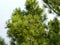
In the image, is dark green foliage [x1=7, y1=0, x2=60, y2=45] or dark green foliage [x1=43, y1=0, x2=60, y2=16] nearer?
dark green foliage [x1=7, y1=0, x2=60, y2=45]

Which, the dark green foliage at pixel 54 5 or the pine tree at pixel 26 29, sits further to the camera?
the dark green foliage at pixel 54 5

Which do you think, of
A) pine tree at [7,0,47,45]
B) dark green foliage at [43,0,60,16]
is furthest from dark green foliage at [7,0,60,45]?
dark green foliage at [43,0,60,16]

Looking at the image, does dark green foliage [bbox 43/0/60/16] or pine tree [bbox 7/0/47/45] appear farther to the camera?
dark green foliage [bbox 43/0/60/16]

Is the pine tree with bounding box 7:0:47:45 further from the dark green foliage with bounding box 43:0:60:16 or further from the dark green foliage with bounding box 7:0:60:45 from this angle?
the dark green foliage with bounding box 43:0:60:16

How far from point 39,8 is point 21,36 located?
1095 mm

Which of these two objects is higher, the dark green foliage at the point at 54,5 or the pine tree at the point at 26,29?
the dark green foliage at the point at 54,5

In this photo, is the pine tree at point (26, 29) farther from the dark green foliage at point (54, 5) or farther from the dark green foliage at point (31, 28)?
the dark green foliage at point (54, 5)

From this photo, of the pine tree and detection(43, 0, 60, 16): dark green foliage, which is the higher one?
detection(43, 0, 60, 16): dark green foliage

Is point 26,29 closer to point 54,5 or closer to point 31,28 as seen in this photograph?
point 31,28

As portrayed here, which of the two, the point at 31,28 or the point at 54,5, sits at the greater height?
the point at 54,5

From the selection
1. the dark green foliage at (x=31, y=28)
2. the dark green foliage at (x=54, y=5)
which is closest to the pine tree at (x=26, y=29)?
the dark green foliage at (x=31, y=28)

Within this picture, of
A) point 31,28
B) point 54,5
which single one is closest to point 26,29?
point 31,28

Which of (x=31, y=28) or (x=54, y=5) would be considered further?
(x=54, y=5)

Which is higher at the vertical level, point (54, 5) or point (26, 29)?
point (54, 5)
